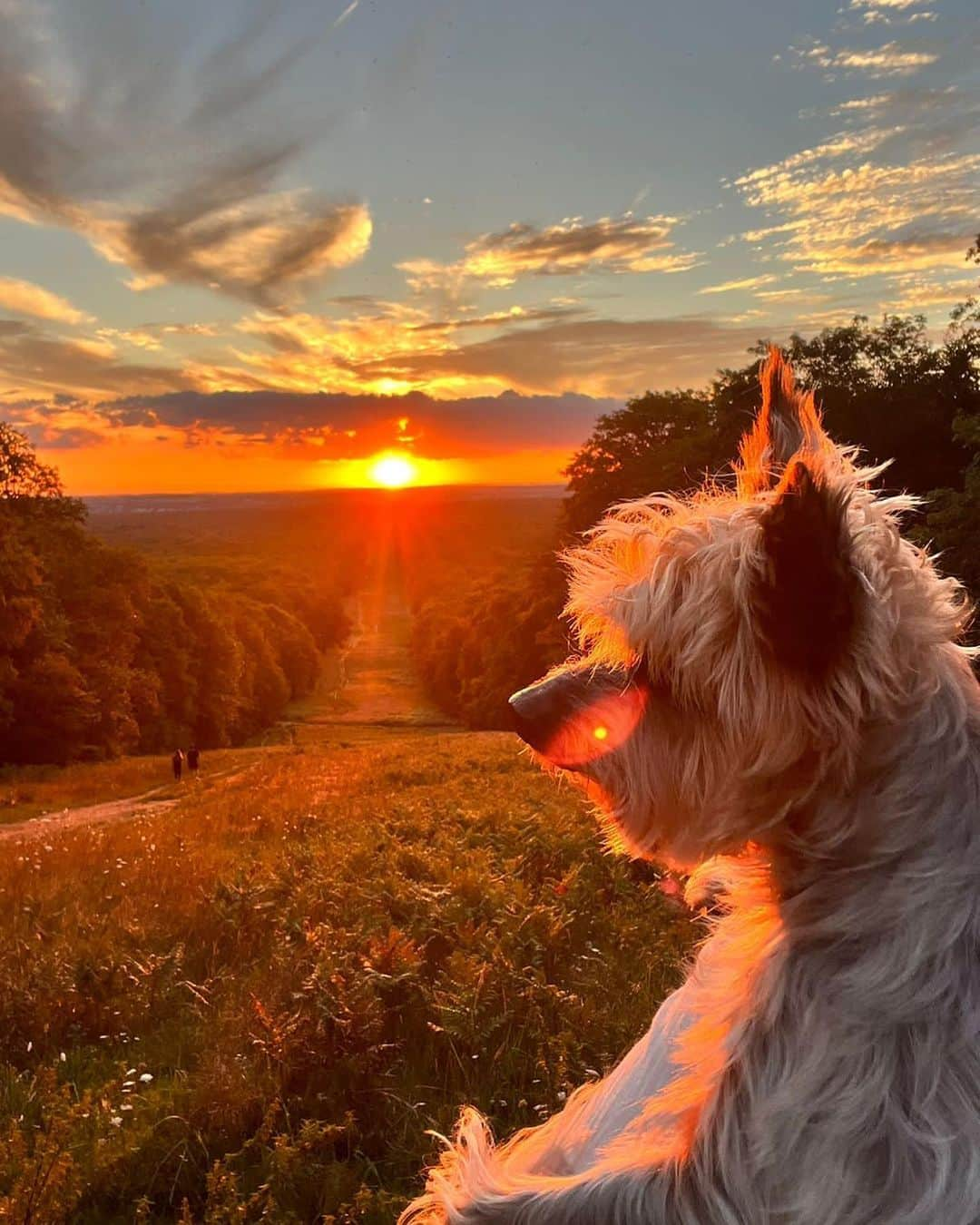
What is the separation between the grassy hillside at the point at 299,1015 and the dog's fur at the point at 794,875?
5.88 ft

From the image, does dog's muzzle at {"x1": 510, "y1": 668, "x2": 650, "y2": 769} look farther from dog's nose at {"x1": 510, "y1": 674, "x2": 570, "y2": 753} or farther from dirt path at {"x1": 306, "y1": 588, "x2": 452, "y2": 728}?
dirt path at {"x1": 306, "y1": 588, "x2": 452, "y2": 728}

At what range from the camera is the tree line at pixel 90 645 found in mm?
53250

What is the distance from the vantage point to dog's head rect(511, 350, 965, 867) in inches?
98.7

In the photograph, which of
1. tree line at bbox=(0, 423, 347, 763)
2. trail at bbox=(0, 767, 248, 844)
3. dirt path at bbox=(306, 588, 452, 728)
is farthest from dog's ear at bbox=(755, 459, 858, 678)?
dirt path at bbox=(306, 588, 452, 728)

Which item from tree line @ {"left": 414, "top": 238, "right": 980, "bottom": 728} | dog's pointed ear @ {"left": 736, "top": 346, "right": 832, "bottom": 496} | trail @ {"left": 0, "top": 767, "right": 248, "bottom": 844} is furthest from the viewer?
tree line @ {"left": 414, "top": 238, "right": 980, "bottom": 728}

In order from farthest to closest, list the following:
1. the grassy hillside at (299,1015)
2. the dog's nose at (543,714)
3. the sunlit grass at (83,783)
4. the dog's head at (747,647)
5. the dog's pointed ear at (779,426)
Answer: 1. the sunlit grass at (83,783)
2. the grassy hillside at (299,1015)
3. the dog's pointed ear at (779,426)
4. the dog's nose at (543,714)
5. the dog's head at (747,647)

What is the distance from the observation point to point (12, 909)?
966 centimetres

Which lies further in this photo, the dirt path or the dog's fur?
the dirt path

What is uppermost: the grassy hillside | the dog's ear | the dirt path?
the dog's ear

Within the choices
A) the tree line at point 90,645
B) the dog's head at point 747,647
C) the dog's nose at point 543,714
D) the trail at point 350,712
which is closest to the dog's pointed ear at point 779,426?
the dog's head at point 747,647

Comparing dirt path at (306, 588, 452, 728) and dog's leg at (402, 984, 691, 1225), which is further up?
dog's leg at (402, 984, 691, 1225)

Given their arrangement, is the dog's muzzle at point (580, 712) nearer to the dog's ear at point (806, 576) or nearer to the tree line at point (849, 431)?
the dog's ear at point (806, 576)

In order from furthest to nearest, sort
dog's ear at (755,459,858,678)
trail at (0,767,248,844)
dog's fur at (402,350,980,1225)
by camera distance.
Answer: trail at (0,767,248,844) < dog's ear at (755,459,858,678) < dog's fur at (402,350,980,1225)

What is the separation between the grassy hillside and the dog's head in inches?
98.8
